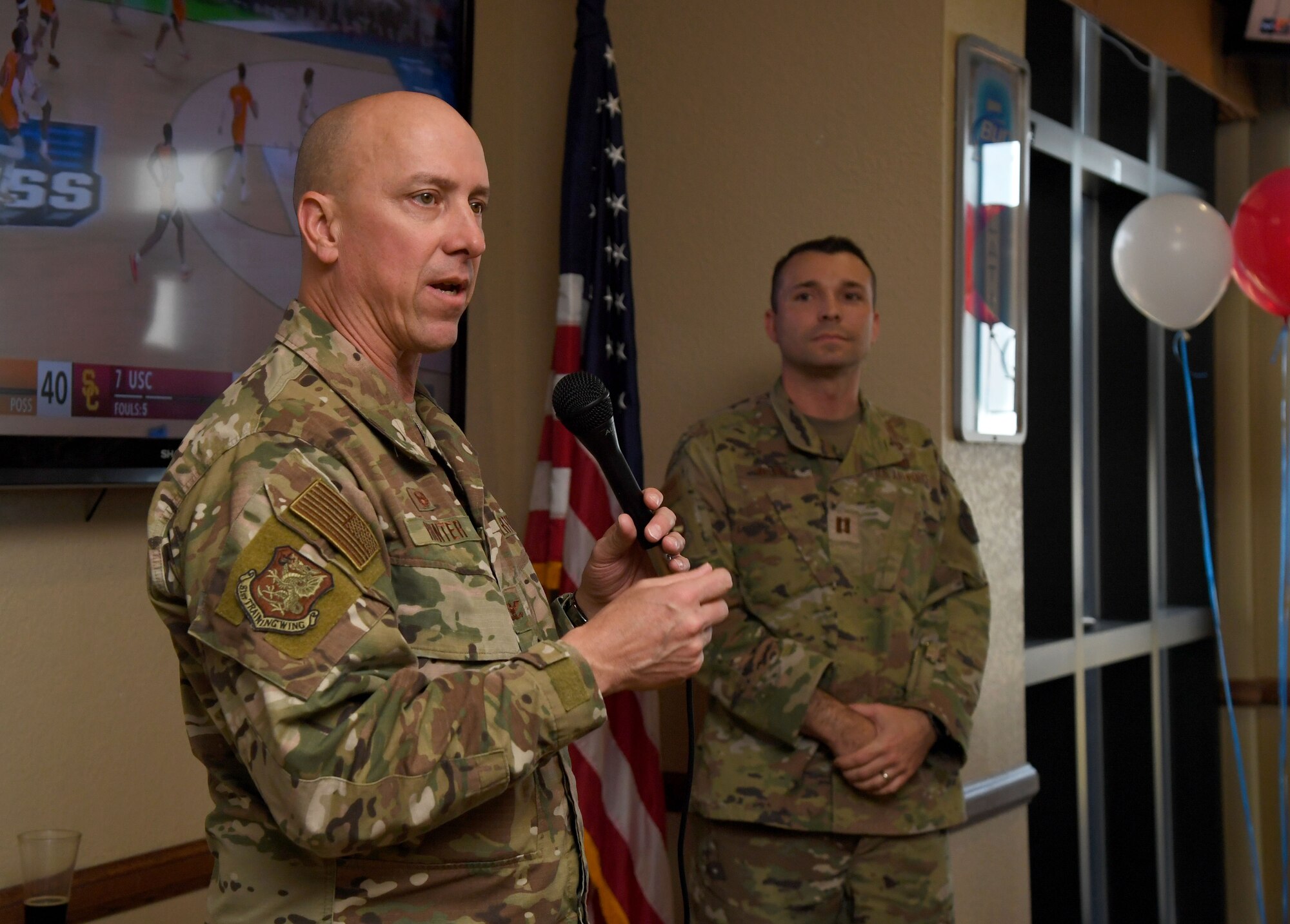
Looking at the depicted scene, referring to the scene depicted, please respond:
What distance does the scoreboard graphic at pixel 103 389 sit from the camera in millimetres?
1825

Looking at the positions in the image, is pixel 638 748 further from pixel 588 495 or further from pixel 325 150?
pixel 325 150

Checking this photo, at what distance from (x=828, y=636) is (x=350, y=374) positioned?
134cm

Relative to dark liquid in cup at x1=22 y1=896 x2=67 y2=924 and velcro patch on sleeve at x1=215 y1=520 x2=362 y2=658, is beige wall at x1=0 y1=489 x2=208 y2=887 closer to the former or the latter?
dark liquid in cup at x1=22 y1=896 x2=67 y2=924

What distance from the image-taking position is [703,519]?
2.37 meters

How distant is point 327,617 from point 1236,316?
4.54 metres

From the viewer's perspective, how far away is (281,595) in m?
1.00

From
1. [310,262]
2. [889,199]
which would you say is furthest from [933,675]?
[310,262]

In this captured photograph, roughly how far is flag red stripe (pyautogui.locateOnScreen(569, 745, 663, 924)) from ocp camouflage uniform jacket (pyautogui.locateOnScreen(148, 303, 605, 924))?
132 centimetres

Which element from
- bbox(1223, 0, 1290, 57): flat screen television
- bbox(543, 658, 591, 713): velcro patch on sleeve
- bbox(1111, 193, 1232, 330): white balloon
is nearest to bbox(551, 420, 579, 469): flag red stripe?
bbox(543, 658, 591, 713): velcro patch on sleeve

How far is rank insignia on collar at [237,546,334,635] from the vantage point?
0.99 m

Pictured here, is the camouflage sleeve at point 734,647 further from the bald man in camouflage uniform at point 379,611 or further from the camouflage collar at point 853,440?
the bald man in camouflage uniform at point 379,611

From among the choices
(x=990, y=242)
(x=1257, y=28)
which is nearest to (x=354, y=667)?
(x=990, y=242)

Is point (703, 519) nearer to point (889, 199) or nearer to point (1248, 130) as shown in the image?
point (889, 199)

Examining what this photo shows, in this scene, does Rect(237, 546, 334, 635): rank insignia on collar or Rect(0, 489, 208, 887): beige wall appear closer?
Rect(237, 546, 334, 635): rank insignia on collar
